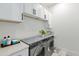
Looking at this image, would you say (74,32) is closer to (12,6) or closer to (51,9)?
(51,9)

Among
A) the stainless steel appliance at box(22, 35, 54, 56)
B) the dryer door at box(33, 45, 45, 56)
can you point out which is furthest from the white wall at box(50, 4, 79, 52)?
the dryer door at box(33, 45, 45, 56)

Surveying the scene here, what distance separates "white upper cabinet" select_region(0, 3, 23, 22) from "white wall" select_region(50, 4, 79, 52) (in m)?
2.11

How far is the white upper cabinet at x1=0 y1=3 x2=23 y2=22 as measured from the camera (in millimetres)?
1131

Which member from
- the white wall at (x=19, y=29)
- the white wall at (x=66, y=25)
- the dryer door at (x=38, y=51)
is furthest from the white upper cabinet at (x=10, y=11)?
the white wall at (x=66, y=25)

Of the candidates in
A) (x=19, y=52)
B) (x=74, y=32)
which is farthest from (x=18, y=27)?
(x=74, y=32)

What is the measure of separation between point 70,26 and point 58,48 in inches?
44.8

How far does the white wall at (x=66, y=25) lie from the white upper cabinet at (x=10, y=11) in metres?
2.11

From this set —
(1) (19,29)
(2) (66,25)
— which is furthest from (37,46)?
(2) (66,25)

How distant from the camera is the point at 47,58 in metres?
0.73

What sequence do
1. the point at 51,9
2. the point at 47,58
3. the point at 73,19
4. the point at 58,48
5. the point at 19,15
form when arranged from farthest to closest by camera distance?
the point at 51,9
the point at 58,48
the point at 73,19
the point at 19,15
the point at 47,58

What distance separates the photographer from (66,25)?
3010mm

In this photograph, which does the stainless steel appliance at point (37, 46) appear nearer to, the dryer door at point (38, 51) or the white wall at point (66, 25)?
the dryer door at point (38, 51)

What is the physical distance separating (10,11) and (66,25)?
2.44 meters

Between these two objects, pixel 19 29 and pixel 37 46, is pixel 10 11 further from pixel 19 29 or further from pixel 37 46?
pixel 37 46
